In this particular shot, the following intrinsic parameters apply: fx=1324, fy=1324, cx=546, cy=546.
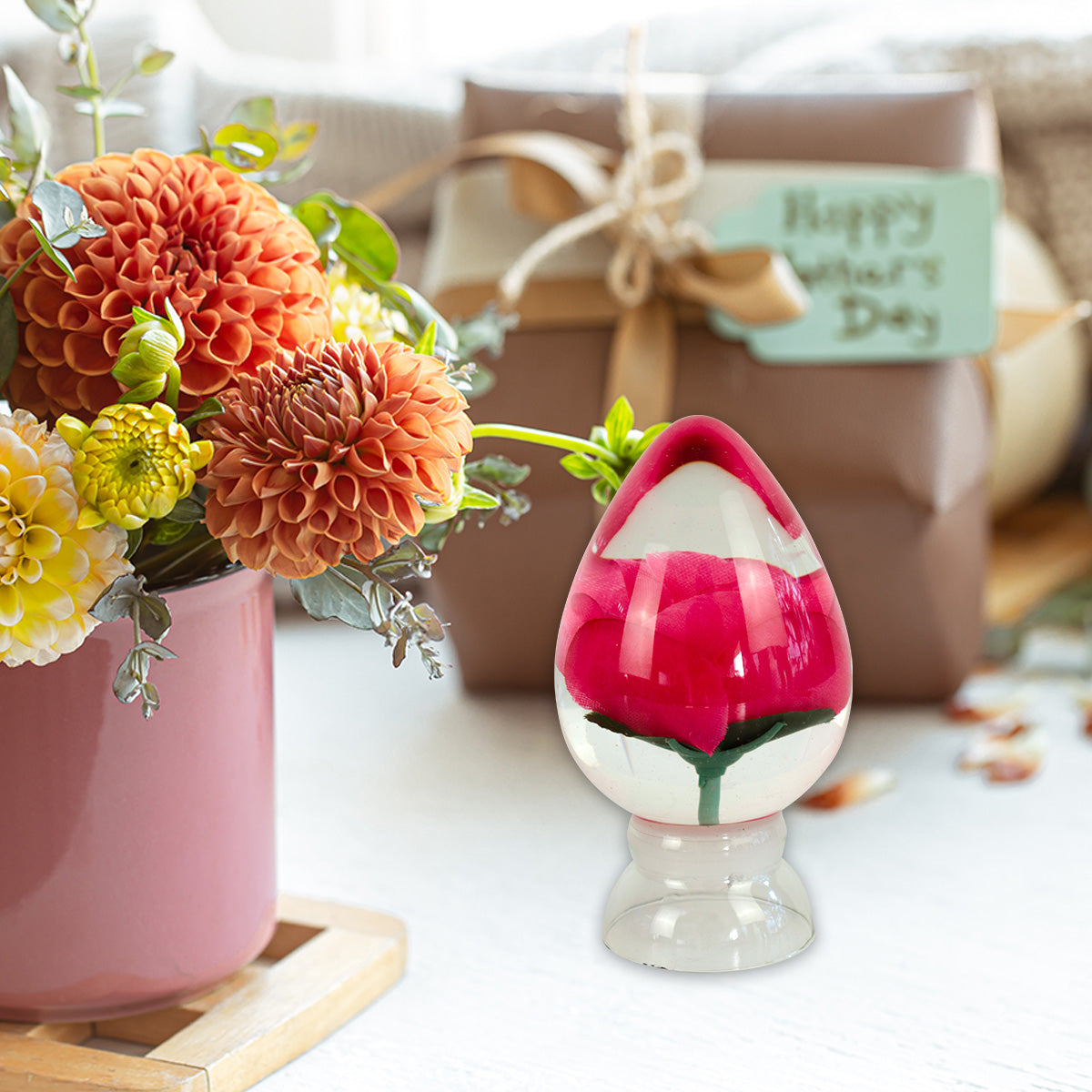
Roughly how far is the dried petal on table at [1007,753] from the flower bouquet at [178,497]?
1.17 feet

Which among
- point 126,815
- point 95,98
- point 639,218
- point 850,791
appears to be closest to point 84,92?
point 95,98

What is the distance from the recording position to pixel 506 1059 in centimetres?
42

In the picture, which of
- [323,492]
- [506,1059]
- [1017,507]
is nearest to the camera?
[323,492]

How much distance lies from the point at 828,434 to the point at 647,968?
Answer: 0.35 metres

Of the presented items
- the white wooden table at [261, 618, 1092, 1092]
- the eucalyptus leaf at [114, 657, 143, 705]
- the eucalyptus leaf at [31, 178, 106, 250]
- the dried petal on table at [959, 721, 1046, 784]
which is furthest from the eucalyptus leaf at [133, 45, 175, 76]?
the dried petal on table at [959, 721, 1046, 784]

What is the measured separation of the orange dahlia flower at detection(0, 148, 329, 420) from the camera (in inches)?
13.3

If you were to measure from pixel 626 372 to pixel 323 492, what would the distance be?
40 cm

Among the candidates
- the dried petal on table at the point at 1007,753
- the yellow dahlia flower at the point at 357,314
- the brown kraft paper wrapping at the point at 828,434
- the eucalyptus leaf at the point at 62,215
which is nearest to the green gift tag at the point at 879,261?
the brown kraft paper wrapping at the point at 828,434

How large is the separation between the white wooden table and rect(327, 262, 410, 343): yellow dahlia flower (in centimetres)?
22

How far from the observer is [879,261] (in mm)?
695

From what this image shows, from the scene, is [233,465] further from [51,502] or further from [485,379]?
Result: [485,379]

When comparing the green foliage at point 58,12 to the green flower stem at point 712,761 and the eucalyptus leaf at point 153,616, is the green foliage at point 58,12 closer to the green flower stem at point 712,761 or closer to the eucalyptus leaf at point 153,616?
the eucalyptus leaf at point 153,616

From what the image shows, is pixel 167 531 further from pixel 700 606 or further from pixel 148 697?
pixel 700 606

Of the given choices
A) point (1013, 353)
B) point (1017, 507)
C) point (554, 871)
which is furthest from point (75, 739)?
point (1017, 507)
